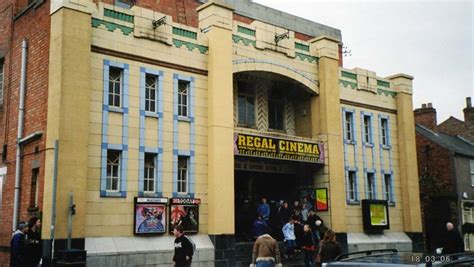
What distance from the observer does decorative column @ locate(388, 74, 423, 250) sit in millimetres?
26453

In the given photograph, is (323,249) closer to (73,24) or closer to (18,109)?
(73,24)

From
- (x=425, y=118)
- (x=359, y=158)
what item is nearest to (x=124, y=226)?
(x=359, y=158)

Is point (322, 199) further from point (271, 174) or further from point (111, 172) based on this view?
point (111, 172)

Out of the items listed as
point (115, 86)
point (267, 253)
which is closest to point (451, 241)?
point (267, 253)

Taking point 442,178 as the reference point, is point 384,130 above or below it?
above

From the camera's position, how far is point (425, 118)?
126ft

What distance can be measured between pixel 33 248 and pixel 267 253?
5.67 meters

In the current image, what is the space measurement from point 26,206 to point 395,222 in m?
16.8

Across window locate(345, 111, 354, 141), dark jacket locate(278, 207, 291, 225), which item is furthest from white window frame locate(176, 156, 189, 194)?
window locate(345, 111, 354, 141)

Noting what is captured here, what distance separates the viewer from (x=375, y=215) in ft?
81.8

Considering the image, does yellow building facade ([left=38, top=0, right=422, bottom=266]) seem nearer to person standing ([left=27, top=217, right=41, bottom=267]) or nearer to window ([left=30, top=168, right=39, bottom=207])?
person standing ([left=27, top=217, right=41, bottom=267])

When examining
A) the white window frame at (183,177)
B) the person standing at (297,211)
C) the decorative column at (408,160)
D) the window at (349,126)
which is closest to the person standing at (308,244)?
the person standing at (297,211)

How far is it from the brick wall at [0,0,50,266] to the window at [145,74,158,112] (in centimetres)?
332

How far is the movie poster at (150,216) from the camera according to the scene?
57.9ft
